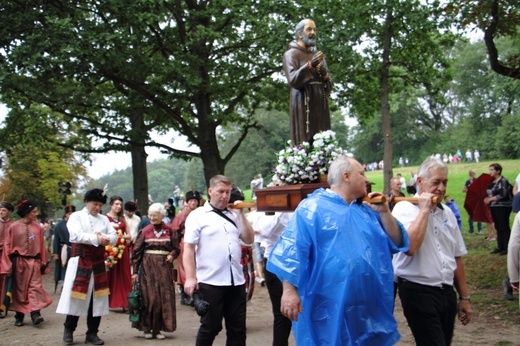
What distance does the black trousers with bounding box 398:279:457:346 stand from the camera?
4945 millimetres

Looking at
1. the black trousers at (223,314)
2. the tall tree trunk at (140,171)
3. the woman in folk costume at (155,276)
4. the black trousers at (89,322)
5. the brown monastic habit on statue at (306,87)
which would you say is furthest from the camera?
the tall tree trunk at (140,171)

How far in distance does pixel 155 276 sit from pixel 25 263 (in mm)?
3044

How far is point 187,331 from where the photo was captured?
33.1 ft

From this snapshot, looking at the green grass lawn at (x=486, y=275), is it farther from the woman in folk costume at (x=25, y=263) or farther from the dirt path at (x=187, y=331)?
the woman in folk costume at (x=25, y=263)

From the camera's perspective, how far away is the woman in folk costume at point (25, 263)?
11.1 meters

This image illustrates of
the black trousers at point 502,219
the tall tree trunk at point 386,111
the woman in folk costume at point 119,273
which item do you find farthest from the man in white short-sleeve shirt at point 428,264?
the tall tree trunk at point 386,111

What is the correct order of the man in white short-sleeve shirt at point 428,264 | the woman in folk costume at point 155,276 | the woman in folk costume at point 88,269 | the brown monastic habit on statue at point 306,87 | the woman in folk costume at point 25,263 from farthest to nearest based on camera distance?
the woman in folk costume at point 25,263 < the woman in folk costume at point 155,276 < the woman in folk costume at point 88,269 < the brown monastic habit on statue at point 306,87 < the man in white short-sleeve shirt at point 428,264

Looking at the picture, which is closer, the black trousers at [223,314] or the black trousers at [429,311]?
the black trousers at [429,311]

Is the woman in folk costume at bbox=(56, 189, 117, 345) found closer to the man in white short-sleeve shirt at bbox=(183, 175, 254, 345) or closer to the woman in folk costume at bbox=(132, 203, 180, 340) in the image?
the woman in folk costume at bbox=(132, 203, 180, 340)

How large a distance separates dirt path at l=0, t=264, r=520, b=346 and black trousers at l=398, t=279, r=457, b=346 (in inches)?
135

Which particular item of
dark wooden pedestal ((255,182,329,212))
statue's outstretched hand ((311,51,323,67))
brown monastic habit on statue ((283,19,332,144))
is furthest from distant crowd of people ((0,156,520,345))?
statue's outstretched hand ((311,51,323,67))

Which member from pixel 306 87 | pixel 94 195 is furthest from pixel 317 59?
pixel 94 195

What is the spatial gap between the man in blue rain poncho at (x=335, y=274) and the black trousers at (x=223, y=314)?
1862mm

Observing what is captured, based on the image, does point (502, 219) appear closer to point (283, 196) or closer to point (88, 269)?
point (283, 196)
